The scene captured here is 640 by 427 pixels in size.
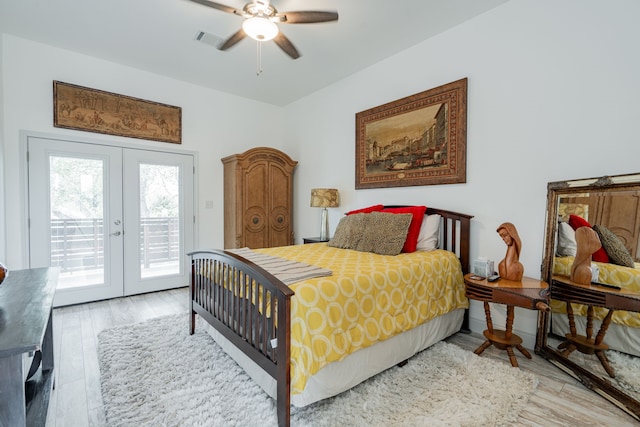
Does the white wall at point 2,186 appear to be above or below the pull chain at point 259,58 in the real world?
below

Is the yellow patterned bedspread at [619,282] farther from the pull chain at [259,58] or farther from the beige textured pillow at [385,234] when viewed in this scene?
the pull chain at [259,58]

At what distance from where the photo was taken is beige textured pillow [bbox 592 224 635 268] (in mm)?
1726

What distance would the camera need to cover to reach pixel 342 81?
4.02m

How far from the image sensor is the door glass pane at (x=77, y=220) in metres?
3.33

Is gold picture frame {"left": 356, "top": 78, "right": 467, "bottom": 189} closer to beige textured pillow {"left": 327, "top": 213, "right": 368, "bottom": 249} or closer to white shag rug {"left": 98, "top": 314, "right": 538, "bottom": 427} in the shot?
beige textured pillow {"left": 327, "top": 213, "right": 368, "bottom": 249}

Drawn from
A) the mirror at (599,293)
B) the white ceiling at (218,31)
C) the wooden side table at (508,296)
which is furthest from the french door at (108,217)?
the mirror at (599,293)

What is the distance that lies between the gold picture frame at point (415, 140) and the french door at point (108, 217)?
2571mm

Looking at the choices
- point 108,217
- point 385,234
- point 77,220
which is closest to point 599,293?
point 385,234

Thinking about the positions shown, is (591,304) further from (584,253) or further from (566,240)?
(566,240)

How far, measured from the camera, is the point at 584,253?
194 centimetres

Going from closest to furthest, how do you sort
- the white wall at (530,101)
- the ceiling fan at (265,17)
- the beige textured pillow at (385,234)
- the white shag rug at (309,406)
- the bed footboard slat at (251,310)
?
the bed footboard slat at (251,310) < the white shag rug at (309,406) < the white wall at (530,101) < the ceiling fan at (265,17) < the beige textured pillow at (385,234)

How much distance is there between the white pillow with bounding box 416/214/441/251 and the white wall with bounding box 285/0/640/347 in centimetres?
23

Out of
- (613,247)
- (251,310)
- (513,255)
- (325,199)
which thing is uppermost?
(325,199)

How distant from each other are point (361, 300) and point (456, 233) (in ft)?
5.19
